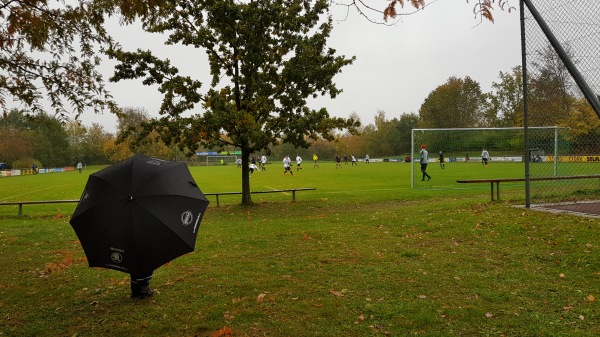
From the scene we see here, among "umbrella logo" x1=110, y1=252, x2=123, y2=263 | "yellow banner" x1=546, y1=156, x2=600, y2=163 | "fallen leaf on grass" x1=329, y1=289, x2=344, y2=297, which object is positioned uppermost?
"yellow banner" x1=546, y1=156, x2=600, y2=163

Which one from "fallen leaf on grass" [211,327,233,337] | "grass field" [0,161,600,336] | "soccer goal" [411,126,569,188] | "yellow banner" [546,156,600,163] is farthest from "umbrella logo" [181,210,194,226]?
"soccer goal" [411,126,569,188]

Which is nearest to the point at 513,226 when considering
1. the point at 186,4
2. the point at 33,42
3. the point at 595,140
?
the point at 595,140

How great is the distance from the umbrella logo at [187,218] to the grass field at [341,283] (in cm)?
101

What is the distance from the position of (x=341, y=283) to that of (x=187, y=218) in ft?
7.24

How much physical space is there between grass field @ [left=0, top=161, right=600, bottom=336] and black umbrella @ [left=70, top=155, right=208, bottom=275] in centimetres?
72

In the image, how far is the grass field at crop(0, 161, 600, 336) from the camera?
4.07 m

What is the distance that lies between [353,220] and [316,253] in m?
3.71

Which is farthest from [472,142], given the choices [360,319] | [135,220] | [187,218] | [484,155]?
[135,220]

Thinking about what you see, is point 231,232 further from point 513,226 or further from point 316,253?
point 513,226

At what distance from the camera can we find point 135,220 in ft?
13.4

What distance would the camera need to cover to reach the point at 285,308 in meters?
4.52

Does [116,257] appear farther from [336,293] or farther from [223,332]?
[336,293]

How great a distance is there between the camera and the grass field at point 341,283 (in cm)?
A: 407

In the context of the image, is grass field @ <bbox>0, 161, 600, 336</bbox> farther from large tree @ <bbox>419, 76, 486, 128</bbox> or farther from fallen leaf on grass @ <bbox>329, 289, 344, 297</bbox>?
large tree @ <bbox>419, 76, 486, 128</bbox>
